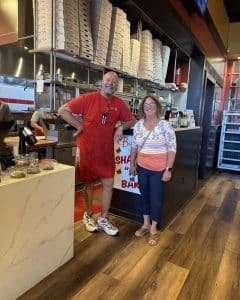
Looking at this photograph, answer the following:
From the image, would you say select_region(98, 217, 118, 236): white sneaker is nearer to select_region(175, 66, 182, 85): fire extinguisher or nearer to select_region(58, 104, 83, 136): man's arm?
select_region(58, 104, 83, 136): man's arm

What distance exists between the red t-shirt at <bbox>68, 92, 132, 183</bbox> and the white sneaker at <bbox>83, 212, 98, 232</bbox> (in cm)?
43

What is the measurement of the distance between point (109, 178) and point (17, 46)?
3.21 metres

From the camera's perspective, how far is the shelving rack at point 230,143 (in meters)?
6.07

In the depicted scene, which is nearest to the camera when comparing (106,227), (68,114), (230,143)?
(68,114)

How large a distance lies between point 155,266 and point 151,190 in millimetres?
673

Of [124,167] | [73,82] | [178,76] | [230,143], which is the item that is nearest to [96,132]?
[124,167]

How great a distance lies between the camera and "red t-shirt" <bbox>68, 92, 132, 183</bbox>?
7.62 ft

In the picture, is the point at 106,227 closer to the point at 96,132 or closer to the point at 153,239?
the point at 153,239

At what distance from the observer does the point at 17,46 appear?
168 inches

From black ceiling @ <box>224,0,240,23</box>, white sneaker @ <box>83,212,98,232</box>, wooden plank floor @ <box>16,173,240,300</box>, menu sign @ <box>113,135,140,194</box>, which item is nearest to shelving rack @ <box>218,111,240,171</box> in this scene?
black ceiling @ <box>224,0,240,23</box>

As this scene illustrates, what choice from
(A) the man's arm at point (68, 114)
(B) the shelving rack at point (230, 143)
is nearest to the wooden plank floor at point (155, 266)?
(A) the man's arm at point (68, 114)

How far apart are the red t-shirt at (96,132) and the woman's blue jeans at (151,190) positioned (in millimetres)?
336

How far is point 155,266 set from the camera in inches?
82.4

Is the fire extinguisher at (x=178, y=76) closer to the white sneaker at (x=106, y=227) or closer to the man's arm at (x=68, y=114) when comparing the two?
the man's arm at (x=68, y=114)
